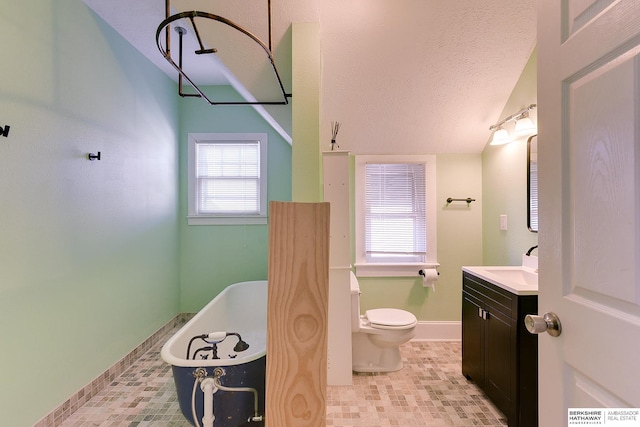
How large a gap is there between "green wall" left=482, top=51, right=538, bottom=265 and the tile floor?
43.5 inches

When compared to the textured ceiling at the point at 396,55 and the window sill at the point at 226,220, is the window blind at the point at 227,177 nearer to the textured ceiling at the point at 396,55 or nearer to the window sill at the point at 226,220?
the window sill at the point at 226,220

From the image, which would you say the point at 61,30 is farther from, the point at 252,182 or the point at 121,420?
the point at 121,420

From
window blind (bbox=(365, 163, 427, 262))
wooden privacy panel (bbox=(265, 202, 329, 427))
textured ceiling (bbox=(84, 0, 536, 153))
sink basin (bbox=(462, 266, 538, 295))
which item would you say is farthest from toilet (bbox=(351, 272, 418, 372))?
textured ceiling (bbox=(84, 0, 536, 153))

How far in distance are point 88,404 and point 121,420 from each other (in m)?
0.36

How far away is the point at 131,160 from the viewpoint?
247 centimetres

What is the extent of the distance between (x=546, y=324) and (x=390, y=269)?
2119 mm

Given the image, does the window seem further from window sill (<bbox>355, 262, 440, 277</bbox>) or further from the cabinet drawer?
the cabinet drawer

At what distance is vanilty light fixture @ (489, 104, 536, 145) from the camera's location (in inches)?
81.2

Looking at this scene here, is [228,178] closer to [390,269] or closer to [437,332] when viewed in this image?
[390,269]

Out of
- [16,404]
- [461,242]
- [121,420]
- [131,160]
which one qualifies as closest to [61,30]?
[131,160]

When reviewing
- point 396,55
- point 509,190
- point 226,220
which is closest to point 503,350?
point 509,190

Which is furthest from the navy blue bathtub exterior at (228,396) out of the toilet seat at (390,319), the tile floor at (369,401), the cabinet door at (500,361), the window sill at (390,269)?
the window sill at (390,269)

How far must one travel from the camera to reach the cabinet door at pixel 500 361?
1.64 m

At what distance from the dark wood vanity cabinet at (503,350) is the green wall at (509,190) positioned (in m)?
0.60
